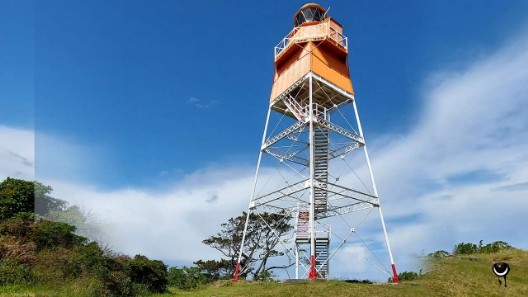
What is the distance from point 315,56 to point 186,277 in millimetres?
23471

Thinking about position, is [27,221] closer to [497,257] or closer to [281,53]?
[281,53]

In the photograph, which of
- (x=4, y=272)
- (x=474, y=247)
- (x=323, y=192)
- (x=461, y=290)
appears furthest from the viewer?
(x=323, y=192)

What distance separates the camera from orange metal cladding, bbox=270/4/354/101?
31812 millimetres

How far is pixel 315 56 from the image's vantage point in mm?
31766

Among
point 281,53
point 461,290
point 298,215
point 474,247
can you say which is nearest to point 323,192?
point 298,215

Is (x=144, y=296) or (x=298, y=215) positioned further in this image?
(x=298, y=215)

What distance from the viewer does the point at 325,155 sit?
31.3 meters

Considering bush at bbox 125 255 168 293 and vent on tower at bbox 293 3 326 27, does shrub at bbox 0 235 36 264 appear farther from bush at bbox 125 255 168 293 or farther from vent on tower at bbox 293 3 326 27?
vent on tower at bbox 293 3 326 27

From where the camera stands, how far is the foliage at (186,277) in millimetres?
33375

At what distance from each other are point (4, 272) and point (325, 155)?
21662mm

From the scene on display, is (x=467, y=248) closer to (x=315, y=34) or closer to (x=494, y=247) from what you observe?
(x=494, y=247)

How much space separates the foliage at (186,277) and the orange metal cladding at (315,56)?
56.2ft

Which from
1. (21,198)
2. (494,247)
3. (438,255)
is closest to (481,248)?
(494,247)

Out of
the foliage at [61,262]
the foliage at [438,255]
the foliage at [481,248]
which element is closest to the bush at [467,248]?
the foliage at [481,248]
